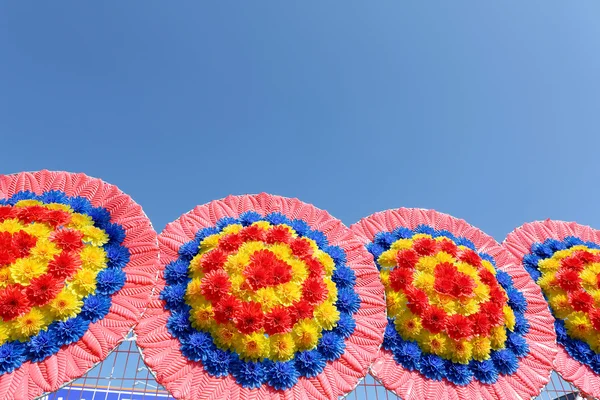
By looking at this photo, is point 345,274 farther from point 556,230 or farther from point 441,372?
point 556,230

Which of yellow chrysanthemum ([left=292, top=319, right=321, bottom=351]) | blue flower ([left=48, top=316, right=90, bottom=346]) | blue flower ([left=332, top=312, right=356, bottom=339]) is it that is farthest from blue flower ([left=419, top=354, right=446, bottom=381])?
blue flower ([left=48, top=316, right=90, bottom=346])

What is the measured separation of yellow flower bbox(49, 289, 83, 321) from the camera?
3236 mm

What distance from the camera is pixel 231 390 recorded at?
10.5 feet

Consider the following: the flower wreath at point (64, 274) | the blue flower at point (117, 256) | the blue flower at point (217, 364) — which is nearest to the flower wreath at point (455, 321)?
the blue flower at point (217, 364)

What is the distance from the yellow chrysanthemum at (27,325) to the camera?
3102 mm

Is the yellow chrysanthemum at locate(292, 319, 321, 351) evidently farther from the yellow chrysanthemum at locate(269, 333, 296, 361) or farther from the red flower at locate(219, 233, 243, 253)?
the red flower at locate(219, 233, 243, 253)

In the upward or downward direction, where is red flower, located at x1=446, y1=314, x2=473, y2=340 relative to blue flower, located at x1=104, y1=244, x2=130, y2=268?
downward

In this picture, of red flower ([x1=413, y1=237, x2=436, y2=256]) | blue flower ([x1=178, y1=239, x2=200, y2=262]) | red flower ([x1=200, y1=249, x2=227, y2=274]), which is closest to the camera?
red flower ([x1=200, y1=249, x2=227, y2=274])

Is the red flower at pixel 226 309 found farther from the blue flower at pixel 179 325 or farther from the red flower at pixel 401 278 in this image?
the red flower at pixel 401 278

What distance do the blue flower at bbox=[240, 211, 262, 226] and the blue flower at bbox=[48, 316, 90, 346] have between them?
1726mm

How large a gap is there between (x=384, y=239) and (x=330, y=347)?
161cm

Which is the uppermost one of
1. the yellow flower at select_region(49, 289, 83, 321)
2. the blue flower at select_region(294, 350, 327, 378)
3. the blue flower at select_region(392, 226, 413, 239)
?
the blue flower at select_region(392, 226, 413, 239)

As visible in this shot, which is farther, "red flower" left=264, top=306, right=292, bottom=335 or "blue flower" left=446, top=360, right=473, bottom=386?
"blue flower" left=446, top=360, right=473, bottom=386

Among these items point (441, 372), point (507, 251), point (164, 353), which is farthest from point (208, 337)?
point (507, 251)
